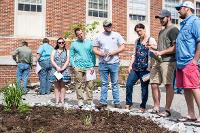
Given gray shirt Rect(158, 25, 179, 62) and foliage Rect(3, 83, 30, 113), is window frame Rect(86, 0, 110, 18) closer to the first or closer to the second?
gray shirt Rect(158, 25, 179, 62)

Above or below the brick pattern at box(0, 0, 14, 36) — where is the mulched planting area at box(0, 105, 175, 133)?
below

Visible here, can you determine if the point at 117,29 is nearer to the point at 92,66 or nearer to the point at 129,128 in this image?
the point at 92,66

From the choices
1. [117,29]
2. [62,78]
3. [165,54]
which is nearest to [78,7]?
[117,29]

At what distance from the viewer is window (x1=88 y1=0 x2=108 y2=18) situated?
1888cm

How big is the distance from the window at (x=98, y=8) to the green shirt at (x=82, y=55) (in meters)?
8.72

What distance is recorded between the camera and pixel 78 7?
18203mm

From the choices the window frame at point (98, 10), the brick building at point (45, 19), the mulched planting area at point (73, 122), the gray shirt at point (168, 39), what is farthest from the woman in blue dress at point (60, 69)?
the window frame at point (98, 10)

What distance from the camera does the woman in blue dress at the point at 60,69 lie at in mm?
10422

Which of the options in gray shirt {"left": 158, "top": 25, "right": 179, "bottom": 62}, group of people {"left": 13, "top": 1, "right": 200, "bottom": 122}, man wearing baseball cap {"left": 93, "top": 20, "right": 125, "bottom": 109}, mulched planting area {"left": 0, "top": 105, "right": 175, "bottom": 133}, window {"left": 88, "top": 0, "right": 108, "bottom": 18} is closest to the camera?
mulched planting area {"left": 0, "top": 105, "right": 175, "bottom": 133}

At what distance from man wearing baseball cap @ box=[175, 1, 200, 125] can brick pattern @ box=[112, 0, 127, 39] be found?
11441 millimetres

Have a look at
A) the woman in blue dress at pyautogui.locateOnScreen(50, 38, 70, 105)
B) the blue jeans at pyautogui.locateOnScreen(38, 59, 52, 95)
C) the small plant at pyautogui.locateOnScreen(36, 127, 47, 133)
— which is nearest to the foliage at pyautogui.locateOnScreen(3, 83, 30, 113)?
the small plant at pyautogui.locateOnScreen(36, 127, 47, 133)

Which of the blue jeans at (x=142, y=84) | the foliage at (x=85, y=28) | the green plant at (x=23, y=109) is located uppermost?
the foliage at (x=85, y=28)

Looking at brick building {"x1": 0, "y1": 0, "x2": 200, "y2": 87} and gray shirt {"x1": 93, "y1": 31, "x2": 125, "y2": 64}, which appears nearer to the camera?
gray shirt {"x1": 93, "y1": 31, "x2": 125, "y2": 64}

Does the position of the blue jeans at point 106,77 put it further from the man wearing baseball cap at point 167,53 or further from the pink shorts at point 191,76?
the pink shorts at point 191,76
